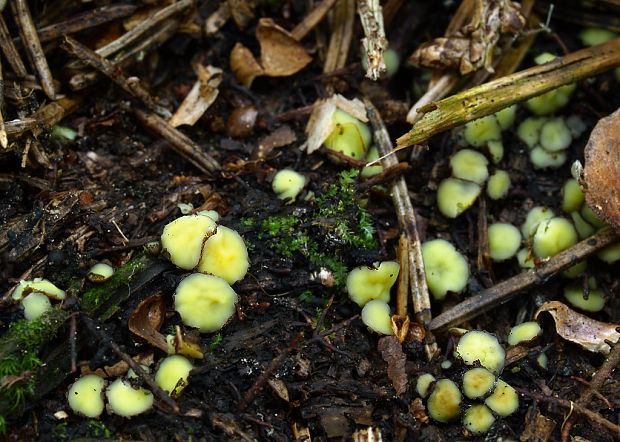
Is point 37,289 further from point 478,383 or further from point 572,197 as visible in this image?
point 572,197

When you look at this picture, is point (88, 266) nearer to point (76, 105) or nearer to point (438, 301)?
point (76, 105)

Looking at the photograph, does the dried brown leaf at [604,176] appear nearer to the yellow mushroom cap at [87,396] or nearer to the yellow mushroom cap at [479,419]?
the yellow mushroom cap at [479,419]

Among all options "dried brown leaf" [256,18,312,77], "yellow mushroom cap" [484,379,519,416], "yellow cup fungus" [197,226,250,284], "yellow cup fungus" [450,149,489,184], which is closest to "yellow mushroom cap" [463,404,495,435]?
"yellow mushroom cap" [484,379,519,416]

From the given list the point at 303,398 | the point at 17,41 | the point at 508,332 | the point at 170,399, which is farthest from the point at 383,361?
the point at 17,41

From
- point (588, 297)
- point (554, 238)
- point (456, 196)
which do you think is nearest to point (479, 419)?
point (588, 297)

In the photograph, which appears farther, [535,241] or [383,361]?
[535,241]

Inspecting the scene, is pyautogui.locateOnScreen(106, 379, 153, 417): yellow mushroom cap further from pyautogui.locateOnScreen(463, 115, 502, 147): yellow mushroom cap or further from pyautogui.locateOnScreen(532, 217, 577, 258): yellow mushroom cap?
pyautogui.locateOnScreen(463, 115, 502, 147): yellow mushroom cap
